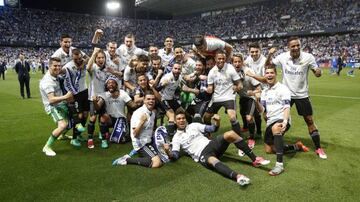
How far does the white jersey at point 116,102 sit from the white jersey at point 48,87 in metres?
0.98

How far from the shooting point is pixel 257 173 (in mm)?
5344

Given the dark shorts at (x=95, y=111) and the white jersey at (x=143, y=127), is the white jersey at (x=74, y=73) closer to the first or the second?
the dark shorts at (x=95, y=111)

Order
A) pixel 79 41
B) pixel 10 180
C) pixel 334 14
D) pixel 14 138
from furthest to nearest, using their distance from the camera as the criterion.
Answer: pixel 79 41
pixel 334 14
pixel 14 138
pixel 10 180

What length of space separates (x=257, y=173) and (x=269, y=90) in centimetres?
177

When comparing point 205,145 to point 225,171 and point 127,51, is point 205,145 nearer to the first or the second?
point 225,171

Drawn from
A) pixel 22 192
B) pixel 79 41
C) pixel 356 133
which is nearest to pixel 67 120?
pixel 22 192

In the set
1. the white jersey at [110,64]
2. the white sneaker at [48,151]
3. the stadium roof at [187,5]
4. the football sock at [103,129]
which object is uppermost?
the stadium roof at [187,5]

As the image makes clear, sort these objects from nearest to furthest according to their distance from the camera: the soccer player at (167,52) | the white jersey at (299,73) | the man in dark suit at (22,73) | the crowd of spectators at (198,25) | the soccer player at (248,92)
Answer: the white jersey at (299,73) → the soccer player at (248,92) → the soccer player at (167,52) → the man in dark suit at (22,73) → the crowd of spectators at (198,25)

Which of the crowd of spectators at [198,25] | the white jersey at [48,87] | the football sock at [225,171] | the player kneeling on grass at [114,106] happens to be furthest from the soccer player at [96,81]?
the crowd of spectators at [198,25]

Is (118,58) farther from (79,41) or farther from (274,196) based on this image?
(79,41)

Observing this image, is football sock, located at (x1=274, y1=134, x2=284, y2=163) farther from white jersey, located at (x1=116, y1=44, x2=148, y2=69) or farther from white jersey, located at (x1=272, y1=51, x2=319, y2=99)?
white jersey, located at (x1=116, y1=44, x2=148, y2=69)

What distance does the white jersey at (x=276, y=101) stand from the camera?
600cm

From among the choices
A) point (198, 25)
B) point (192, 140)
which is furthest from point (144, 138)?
point (198, 25)

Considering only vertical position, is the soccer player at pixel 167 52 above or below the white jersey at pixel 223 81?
above
